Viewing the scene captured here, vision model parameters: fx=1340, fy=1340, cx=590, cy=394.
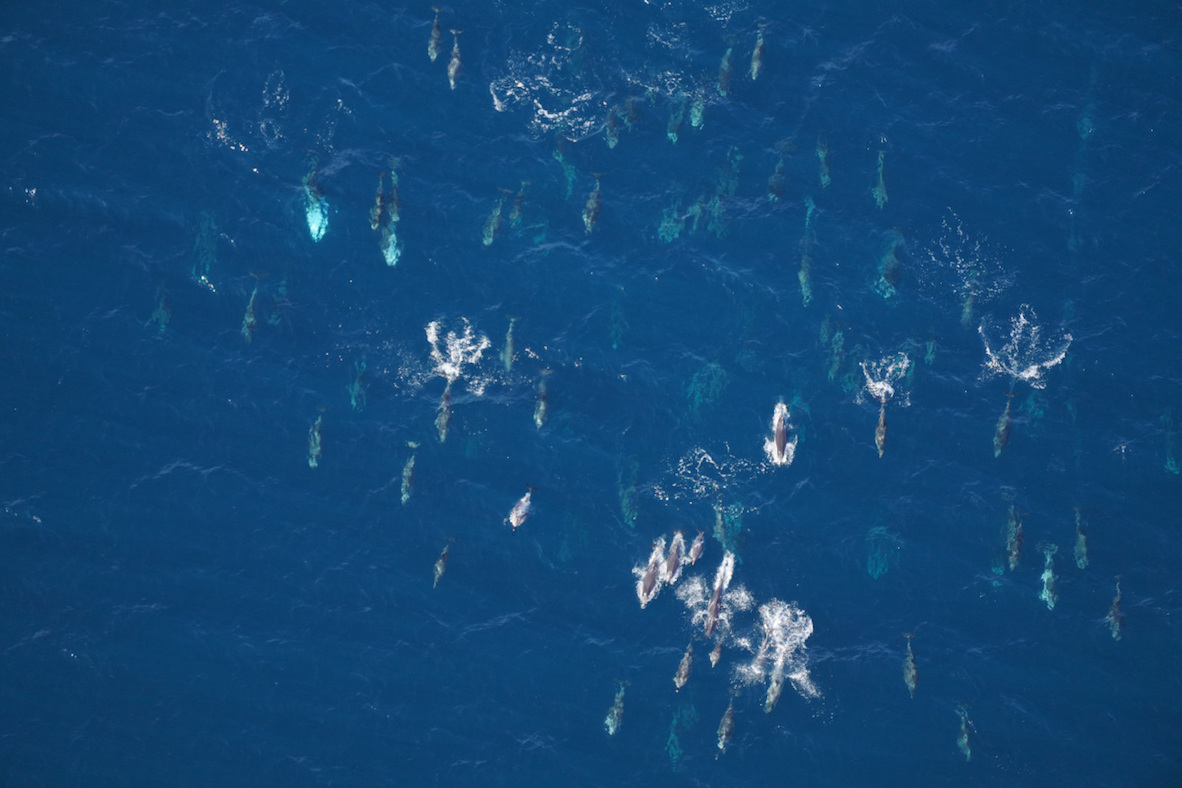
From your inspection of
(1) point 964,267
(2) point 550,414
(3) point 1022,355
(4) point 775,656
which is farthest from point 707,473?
(3) point 1022,355

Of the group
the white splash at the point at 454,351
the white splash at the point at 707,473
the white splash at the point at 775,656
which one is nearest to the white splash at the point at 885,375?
the white splash at the point at 707,473

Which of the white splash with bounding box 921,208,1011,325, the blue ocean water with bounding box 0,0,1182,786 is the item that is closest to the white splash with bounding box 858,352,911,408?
the blue ocean water with bounding box 0,0,1182,786

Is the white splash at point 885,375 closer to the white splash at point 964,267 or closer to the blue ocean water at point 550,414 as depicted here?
the blue ocean water at point 550,414

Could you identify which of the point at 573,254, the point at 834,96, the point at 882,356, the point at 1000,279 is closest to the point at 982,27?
the point at 834,96

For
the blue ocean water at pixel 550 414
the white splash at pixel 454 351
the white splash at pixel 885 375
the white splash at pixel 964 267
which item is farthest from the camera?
the white splash at pixel 964 267

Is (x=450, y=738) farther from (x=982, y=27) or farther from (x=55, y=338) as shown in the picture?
(x=982, y=27)

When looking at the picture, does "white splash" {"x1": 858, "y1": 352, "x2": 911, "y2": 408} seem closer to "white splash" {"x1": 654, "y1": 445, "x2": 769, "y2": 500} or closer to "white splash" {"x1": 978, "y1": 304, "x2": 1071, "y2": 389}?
"white splash" {"x1": 978, "y1": 304, "x2": 1071, "y2": 389}

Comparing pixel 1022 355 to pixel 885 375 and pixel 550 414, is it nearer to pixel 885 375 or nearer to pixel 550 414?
pixel 885 375
